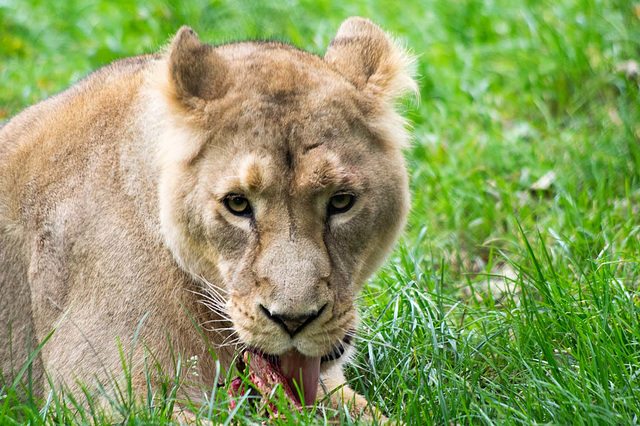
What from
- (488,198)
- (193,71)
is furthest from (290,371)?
(488,198)

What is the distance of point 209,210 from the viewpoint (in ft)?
11.9

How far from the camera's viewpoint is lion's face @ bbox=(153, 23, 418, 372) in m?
3.47

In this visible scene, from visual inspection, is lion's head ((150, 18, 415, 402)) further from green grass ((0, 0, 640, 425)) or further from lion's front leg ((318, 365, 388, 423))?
green grass ((0, 0, 640, 425))

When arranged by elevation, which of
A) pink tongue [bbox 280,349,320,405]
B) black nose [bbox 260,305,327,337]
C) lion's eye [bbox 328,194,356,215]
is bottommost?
pink tongue [bbox 280,349,320,405]

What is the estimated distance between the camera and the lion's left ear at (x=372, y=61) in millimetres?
4059

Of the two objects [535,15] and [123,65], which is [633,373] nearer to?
[123,65]

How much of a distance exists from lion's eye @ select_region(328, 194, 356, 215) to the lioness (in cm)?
1

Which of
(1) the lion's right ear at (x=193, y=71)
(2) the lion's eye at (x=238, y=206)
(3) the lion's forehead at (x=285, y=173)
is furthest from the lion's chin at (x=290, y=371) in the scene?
(1) the lion's right ear at (x=193, y=71)

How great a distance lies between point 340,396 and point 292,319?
0.83 m

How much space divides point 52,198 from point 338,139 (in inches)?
54.5

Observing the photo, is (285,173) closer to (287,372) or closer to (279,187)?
(279,187)

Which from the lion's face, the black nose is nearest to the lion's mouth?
the lion's face

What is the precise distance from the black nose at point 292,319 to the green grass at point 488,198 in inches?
13.1

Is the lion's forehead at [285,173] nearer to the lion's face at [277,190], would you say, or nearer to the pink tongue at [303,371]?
the lion's face at [277,190]
